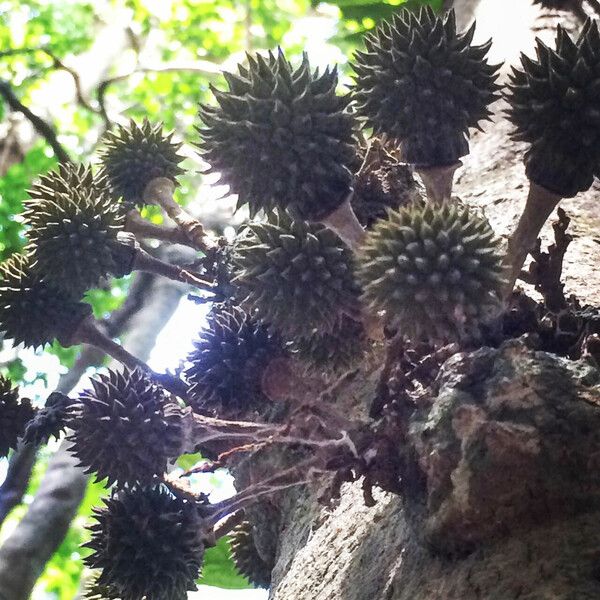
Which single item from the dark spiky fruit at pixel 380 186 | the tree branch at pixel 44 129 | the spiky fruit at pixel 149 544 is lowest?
Result: the spiky fruit at pixel 149 544

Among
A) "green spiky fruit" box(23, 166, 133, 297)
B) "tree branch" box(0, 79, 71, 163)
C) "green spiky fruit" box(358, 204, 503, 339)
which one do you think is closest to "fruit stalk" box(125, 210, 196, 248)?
"green spiky fruit" box(23, 166, 133, 297)

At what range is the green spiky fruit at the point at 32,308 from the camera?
174 cm

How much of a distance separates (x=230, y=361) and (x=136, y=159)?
73 centimetres

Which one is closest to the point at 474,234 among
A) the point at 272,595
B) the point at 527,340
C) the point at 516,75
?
the point at 527,340

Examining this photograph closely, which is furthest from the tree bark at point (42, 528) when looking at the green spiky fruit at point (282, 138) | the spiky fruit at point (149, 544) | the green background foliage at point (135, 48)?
the green background foliage at point (135, 48)

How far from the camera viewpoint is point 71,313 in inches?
70.9

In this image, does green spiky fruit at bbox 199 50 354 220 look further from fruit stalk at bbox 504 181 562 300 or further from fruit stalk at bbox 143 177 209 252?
fruit stalk at bbox 143 177 209 252

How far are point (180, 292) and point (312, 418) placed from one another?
2441 mm

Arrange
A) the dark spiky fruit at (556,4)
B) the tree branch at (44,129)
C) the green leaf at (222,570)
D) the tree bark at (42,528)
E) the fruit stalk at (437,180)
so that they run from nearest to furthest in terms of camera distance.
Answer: the fruit stalk at (437,180) < the tree bark at (42,528) < the dark spiky fruit at (556,4) < the green leaf at (222,570) < the tree branch at (44,129)

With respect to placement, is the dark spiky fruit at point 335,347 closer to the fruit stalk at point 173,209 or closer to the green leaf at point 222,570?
the fruit stalk at point 173,209

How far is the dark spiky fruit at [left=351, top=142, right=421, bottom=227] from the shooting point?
1.74 meters

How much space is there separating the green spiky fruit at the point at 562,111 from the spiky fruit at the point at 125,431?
0.73m

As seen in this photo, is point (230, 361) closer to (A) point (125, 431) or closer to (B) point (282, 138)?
(A) point (125, 431)

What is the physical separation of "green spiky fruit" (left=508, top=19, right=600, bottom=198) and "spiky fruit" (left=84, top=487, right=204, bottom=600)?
0.85 m
